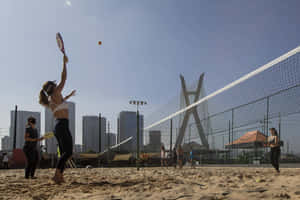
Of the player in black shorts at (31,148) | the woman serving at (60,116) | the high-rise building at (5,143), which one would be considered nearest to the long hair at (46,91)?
the woman serving at (60,116)

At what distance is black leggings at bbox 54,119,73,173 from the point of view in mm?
3957

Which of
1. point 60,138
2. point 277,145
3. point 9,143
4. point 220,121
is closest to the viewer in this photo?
point 60,138

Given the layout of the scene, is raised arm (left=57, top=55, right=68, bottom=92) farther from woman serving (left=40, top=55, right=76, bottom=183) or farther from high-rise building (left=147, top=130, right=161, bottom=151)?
high-rise building (left=147, top=130, right=161, bottom=151)

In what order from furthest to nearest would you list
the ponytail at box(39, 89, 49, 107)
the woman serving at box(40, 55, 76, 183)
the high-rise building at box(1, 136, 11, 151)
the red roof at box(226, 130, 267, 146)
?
the high-rise building at box(1, 136, 11, 151) → the red roof at box(226, 130, 267, 146) → the ponytail at box(39, 89, 49, 107) → the woman serving at box(40, 55, 76, 183)

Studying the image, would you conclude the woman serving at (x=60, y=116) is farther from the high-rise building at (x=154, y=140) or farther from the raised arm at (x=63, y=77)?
the high-rise building at (x=154, y=140)

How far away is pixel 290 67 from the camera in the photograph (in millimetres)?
8867

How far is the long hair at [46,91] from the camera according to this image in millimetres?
4234

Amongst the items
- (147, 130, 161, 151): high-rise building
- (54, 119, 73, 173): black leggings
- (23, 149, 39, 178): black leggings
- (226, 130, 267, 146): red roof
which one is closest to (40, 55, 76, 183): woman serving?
(54, 119, 73, 173): black leggings

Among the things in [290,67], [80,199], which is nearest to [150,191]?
[80,199]

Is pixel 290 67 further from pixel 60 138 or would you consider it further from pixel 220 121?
pixel 60 138

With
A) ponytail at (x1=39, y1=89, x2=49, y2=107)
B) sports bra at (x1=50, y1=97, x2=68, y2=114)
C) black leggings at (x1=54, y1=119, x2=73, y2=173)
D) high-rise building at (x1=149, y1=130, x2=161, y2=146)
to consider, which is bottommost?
high-rise building at (x1=149, y1=130, x2=161, y2=146)

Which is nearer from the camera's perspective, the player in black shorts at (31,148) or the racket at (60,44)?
the racket at (60,44)

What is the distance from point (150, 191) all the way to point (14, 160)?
631 inches

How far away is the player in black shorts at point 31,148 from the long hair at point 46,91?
1.27 meters
